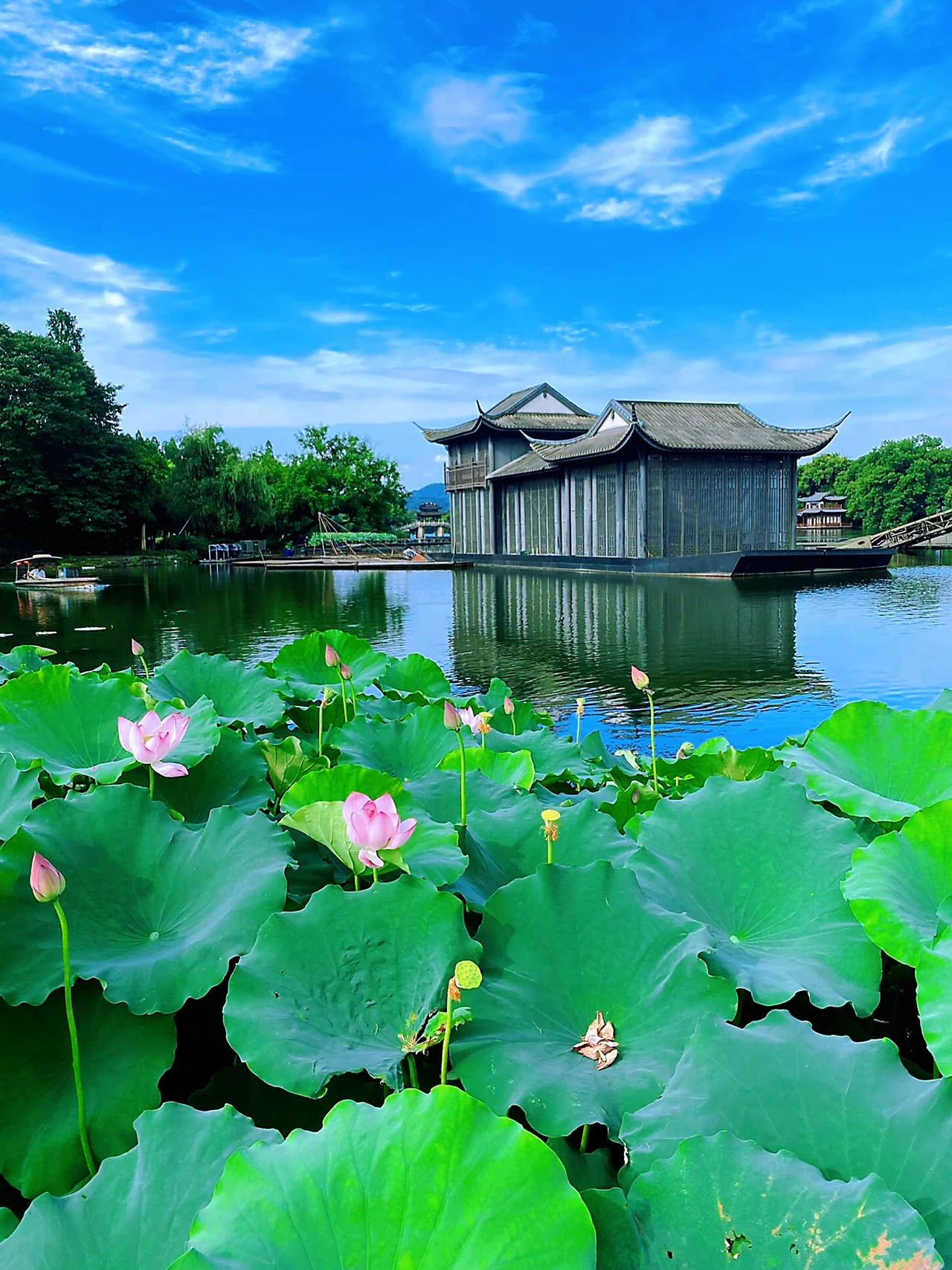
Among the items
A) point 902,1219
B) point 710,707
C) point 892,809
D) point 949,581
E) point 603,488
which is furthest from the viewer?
point 603,488

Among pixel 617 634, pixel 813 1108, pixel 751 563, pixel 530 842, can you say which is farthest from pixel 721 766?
pixel 751 563

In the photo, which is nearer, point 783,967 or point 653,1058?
point 653,1058

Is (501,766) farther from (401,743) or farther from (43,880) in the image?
(43,880)

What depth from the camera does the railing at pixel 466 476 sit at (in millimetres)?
27141

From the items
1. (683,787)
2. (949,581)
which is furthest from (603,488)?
(683,787)

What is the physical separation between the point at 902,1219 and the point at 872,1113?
0.12m

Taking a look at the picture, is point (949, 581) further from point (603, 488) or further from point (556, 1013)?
point (556, 1013)

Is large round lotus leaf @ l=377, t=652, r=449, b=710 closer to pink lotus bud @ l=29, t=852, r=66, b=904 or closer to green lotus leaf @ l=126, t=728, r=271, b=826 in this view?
green lotus leaf @ l=126, t=728, r=271, b=826

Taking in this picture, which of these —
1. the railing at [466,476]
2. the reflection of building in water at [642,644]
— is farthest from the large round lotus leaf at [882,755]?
the railing at [466,476]

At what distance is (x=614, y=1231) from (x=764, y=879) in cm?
54

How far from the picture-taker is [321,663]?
249 cm

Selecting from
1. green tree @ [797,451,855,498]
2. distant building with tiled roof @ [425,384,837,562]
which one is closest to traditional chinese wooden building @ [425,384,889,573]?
distant building with tiled roof @ [425,384,837,562]

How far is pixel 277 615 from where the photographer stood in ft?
45.5

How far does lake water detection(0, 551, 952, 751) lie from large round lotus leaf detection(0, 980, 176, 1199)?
15.2 feet
